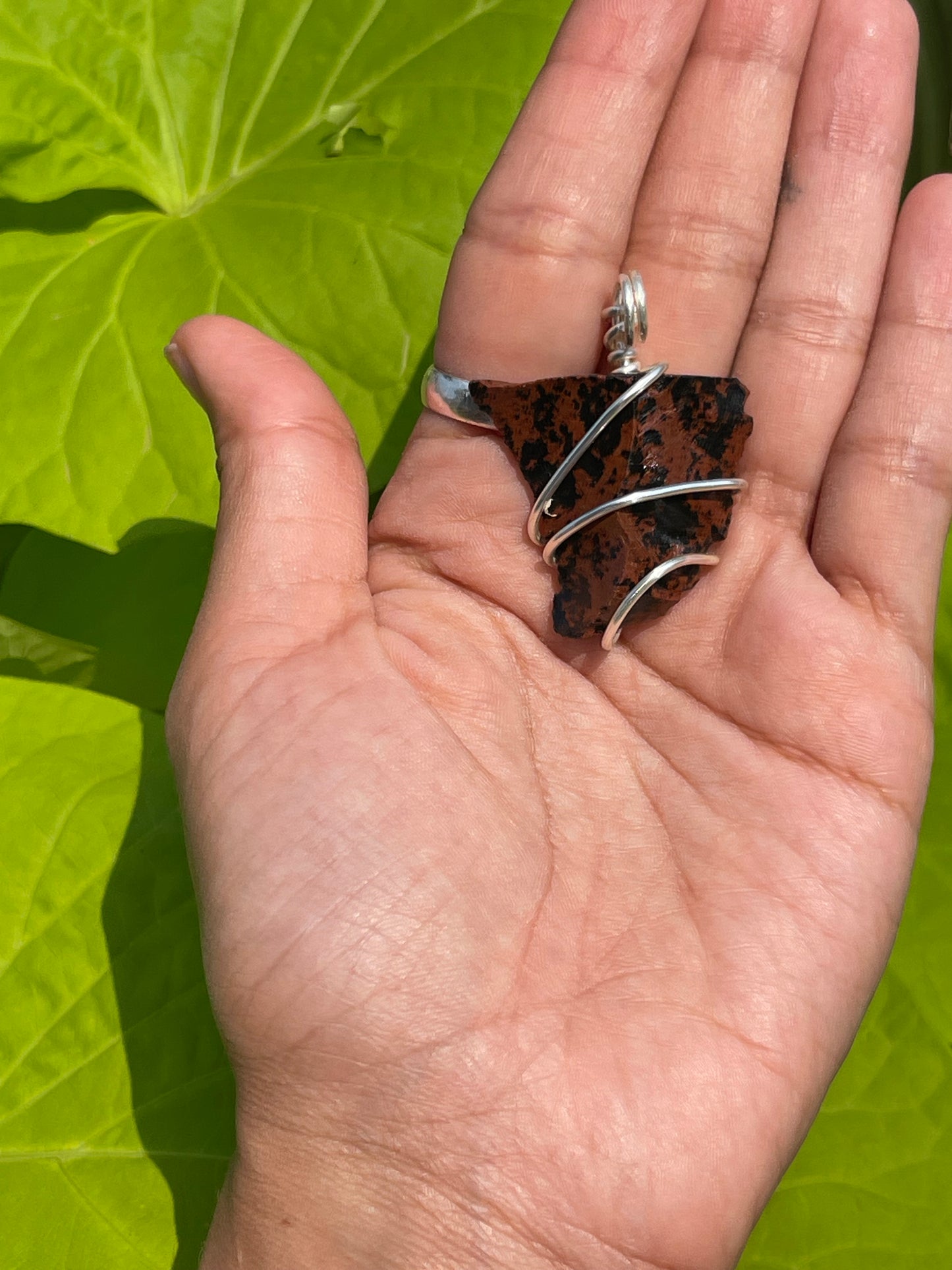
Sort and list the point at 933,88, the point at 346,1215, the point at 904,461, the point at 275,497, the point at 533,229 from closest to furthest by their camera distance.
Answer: the point at 346,1215 < the point at 275,497 < the point at 904,461 < the point at 533,229 < the point at 933,88

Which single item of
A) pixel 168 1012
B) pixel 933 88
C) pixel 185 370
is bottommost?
pixel 168 1012

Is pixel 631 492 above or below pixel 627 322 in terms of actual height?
below

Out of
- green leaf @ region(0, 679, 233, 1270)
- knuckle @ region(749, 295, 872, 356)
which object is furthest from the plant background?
knuckle @ region(749, 295, 872, 356)

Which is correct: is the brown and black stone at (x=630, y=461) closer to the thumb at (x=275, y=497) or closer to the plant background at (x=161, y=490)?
the thumb at (x=275, y=497)

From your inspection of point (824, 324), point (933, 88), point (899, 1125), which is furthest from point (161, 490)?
point (933, 88)

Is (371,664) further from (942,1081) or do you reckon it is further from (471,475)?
(942,1081)

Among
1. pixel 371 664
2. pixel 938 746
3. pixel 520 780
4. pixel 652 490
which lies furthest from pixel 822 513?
pixel 371 664

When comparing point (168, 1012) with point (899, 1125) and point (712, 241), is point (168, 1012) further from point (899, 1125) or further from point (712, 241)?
point (712, 241)

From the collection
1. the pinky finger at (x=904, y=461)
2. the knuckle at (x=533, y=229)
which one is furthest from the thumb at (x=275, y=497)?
the pinky finger at (x=904, y=461)
